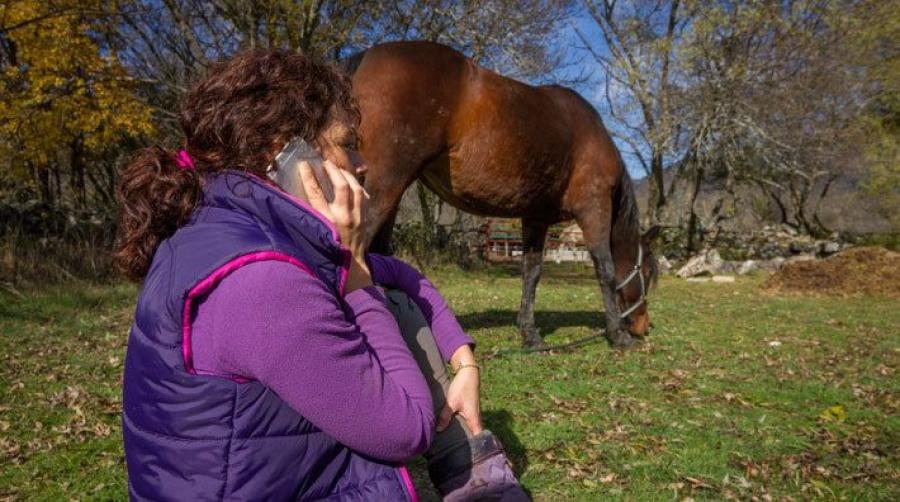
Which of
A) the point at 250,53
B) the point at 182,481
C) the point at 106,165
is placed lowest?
the point at 182,481

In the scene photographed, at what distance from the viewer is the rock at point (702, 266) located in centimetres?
1706

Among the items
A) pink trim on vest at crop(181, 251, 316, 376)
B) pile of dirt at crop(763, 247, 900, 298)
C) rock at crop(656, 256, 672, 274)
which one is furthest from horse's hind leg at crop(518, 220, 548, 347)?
rock at crop(656, 256, 672, 274)

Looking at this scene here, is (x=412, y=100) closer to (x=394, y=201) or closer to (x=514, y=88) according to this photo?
(x=394, y=201)

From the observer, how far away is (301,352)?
3.56ft

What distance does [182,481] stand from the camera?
3.73 feet

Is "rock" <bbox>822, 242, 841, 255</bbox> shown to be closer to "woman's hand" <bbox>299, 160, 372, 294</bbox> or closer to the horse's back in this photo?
the horse's back

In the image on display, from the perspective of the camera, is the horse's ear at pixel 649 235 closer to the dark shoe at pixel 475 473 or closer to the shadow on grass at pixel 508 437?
the shadow on grass at pixel 508 437

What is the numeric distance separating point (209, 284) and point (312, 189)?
356 millimetres

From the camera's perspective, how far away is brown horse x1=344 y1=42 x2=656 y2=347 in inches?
172

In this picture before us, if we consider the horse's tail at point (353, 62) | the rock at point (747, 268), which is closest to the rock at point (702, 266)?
the rock at point (747, 268)

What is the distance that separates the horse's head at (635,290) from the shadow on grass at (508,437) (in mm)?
2678

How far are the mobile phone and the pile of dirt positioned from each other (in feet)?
42.3

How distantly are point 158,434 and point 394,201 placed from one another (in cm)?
338

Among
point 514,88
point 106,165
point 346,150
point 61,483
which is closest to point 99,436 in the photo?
point 61,483
